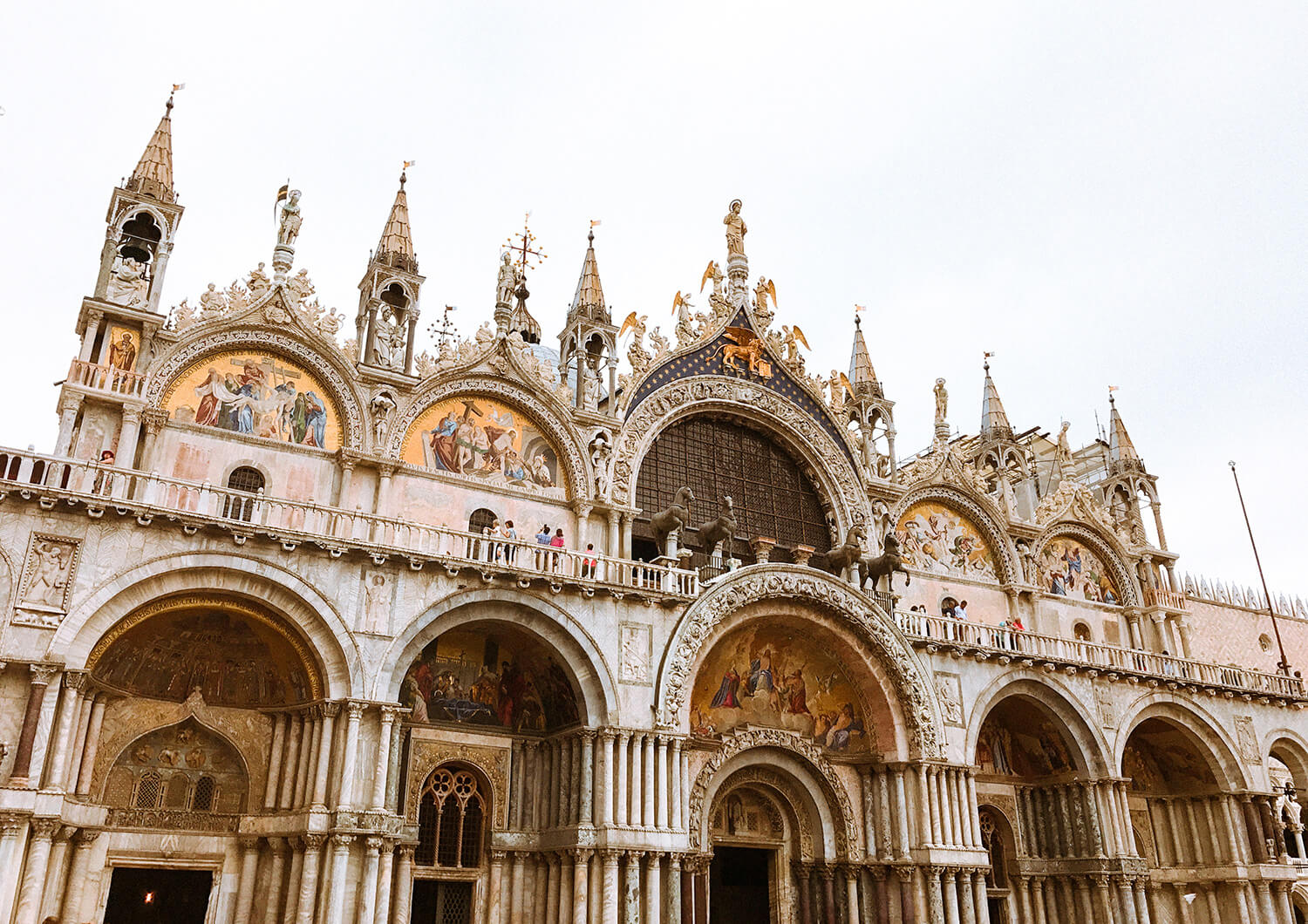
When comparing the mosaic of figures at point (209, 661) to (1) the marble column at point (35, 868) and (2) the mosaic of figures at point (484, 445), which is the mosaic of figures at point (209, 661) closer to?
(1) the marble column at point (35, 868)

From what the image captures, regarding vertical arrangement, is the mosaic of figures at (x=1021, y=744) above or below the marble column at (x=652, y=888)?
above

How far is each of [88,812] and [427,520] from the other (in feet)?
26.9

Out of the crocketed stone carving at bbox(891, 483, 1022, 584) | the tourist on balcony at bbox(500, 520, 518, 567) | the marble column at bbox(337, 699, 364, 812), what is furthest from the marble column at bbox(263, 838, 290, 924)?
the crocketed stone carving at bbox(891, 483, 1022, 584)

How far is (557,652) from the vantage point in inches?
819

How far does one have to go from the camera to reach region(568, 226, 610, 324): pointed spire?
2641 cm

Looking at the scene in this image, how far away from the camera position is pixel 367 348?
2319 cm

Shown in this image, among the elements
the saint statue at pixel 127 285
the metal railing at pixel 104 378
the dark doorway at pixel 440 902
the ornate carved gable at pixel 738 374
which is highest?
the ornate carved gable at pixel 738 374

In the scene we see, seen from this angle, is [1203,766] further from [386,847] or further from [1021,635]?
[386,847]

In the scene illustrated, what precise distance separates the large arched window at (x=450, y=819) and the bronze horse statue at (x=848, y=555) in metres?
9.78

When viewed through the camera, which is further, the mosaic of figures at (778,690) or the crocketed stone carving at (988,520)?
the crocketed stone carving at (988,520)

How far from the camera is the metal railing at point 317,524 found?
57.3ft

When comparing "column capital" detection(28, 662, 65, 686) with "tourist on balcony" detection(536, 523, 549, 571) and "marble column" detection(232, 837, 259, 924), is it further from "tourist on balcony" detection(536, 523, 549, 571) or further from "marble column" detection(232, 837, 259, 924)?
"tourist on balcony" detection(536, 523, 549, 571)

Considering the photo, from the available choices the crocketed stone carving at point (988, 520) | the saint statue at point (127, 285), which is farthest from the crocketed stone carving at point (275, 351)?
the crocketed stone carving at point (988, 520)

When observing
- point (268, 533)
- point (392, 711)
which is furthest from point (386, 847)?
point (268, 533)
